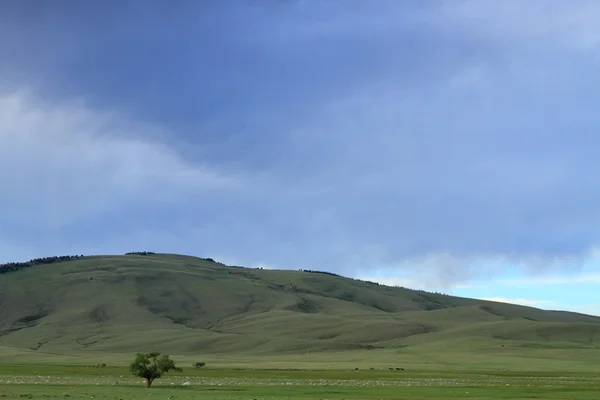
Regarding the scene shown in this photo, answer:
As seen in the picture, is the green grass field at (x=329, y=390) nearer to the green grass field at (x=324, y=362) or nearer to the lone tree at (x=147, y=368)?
the green grass field at (x=324, y=362)

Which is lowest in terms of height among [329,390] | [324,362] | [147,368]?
[329,390]

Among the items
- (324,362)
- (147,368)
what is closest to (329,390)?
(147,368)

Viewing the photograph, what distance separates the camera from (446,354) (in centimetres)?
14038

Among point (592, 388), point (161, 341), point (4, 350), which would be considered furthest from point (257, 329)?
point (592, 388)

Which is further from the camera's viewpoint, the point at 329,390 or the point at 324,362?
the point at 324,362

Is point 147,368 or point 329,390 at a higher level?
point 147,368

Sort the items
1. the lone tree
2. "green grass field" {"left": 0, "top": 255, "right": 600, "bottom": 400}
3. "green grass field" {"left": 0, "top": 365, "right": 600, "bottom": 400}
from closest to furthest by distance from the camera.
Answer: "green grass field" {"left": 0, "top": 365, "right": 600, "bottom": 400} < "green grass field" {"left": 0, "top": 255, "right": 600, "bottom": 400} < the lone tree

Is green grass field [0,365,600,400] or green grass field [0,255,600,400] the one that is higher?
green grass field [0,255,600,400]

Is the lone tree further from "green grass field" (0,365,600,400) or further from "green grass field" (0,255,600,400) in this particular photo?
"green grass field" (0,365,600,400)

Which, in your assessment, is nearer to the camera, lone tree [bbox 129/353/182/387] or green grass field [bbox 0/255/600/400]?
green grass field [bbox 0/255/600/400]

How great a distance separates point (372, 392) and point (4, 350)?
114m

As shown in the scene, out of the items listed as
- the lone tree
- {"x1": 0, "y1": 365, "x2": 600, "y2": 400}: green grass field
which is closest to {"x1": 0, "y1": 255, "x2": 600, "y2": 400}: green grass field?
{"x1": 0, "y1": 365, "x2": 600, "y2": 400}: green grass field

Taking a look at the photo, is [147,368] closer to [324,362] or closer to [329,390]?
[329,390]

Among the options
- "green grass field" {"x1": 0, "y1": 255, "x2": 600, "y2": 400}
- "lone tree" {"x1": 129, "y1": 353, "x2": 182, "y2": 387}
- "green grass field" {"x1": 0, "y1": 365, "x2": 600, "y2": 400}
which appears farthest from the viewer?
"lone tree" {"x1": 129, "y1": 353, "x2": 182, "y2": 387}
